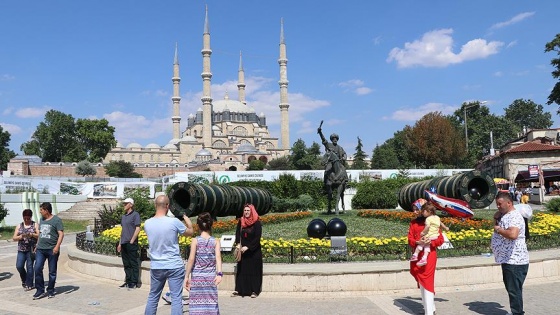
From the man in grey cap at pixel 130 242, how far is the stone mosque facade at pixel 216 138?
80.1 metres

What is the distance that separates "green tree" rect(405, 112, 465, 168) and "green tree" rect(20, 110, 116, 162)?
5333 cm

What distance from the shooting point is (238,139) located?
11131 centimetres

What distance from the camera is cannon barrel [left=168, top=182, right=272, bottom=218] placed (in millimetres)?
11336

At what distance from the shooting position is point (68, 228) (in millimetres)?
24844

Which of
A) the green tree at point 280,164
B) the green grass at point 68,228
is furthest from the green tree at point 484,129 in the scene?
the green grass at point 68,228

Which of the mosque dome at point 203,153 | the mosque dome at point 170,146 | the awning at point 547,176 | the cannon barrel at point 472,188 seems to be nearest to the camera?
the cannon barrel at point 472,188

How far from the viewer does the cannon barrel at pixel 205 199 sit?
11336 mm

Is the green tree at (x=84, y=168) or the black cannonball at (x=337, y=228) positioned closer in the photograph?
the black cannonball at (x=337, y=228)

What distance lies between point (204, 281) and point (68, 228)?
73.6 feet

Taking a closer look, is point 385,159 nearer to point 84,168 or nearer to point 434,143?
point 434,143

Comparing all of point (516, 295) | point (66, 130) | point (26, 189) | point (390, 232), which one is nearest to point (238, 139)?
point (66, 130)

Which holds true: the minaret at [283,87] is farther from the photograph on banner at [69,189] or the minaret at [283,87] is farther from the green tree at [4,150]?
the photograph on banner at [69,189]

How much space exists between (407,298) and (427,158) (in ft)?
169

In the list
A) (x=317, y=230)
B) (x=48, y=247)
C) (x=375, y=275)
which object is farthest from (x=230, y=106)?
(x=375, y=275)
